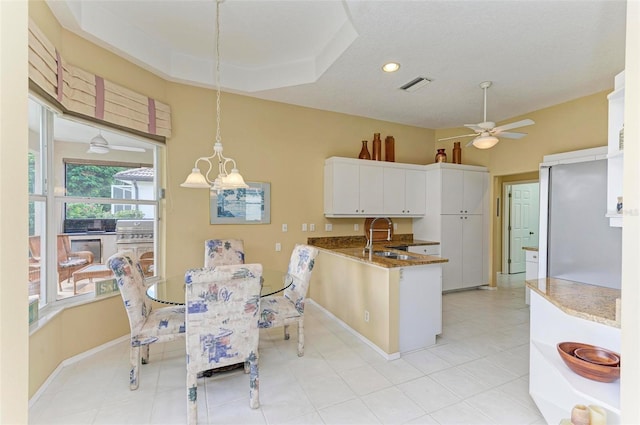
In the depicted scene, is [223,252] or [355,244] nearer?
[223,252]

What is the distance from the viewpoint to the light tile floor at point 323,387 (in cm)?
186

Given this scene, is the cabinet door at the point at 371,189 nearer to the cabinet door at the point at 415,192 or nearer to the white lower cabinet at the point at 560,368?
the cabinet door at the point at 415,192

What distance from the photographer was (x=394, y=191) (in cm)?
453

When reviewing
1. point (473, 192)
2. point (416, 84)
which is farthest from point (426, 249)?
point (416, 84)

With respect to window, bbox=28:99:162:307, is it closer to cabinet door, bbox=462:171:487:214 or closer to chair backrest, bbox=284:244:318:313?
chair backrest, bbox=284:244:318:313

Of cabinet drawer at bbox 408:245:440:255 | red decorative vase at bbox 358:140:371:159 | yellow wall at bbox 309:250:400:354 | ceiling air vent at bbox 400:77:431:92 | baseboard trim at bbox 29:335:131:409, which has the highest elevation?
ceiling air vent at bbox 400:77:431:92

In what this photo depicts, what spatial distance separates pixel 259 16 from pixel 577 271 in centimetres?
394

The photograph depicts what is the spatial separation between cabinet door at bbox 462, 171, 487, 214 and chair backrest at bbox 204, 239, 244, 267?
371 centimetres

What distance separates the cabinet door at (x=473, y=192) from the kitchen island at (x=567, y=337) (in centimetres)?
285

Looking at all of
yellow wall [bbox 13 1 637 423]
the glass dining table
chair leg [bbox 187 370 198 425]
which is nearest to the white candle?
the glass dining table

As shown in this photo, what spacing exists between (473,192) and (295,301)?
148 inches

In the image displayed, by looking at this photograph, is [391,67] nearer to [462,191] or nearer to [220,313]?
[462,191]

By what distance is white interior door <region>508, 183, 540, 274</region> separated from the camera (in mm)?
5965

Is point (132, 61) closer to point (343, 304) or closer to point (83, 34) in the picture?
point (83, 34)
